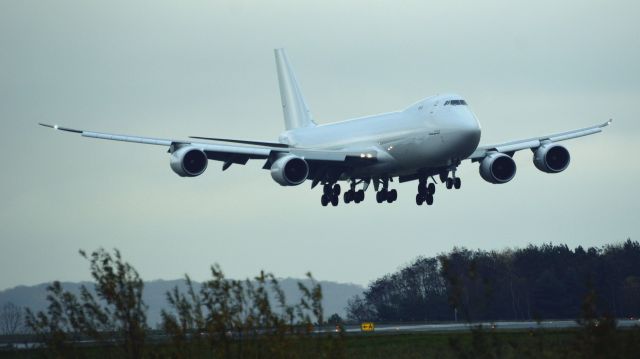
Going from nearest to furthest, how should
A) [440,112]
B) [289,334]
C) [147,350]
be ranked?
[289,334]
[147,350]
[440,112]

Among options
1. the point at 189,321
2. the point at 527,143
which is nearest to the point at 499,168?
the point at 527,143

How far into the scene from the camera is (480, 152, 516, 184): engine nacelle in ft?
247

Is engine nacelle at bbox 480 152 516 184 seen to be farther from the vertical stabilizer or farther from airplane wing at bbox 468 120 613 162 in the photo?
the vertical stabilizer

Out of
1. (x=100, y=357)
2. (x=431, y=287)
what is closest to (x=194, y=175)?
(x=431, y=287)

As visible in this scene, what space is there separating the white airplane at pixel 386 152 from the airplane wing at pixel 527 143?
0.06 m

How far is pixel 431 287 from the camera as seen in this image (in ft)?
279

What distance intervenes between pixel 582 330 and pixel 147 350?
11001 mm

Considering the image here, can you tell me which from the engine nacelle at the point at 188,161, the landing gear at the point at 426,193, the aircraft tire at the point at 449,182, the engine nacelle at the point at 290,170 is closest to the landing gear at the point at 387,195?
the landing gear at the point at 426,193

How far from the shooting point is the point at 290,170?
71.2 metres

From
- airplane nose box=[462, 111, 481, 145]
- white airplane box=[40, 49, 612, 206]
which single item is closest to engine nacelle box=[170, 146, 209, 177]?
white airplane box=[40, 49, 612, 206]

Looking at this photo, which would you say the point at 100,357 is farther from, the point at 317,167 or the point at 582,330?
the point at 317,167

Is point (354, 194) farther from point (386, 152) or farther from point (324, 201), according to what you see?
point (386, 152)

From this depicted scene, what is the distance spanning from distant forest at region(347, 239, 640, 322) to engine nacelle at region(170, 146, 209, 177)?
16541 millimetres

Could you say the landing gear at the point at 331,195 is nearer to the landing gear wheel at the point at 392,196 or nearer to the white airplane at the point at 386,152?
the white airplane at the point at 386,152
